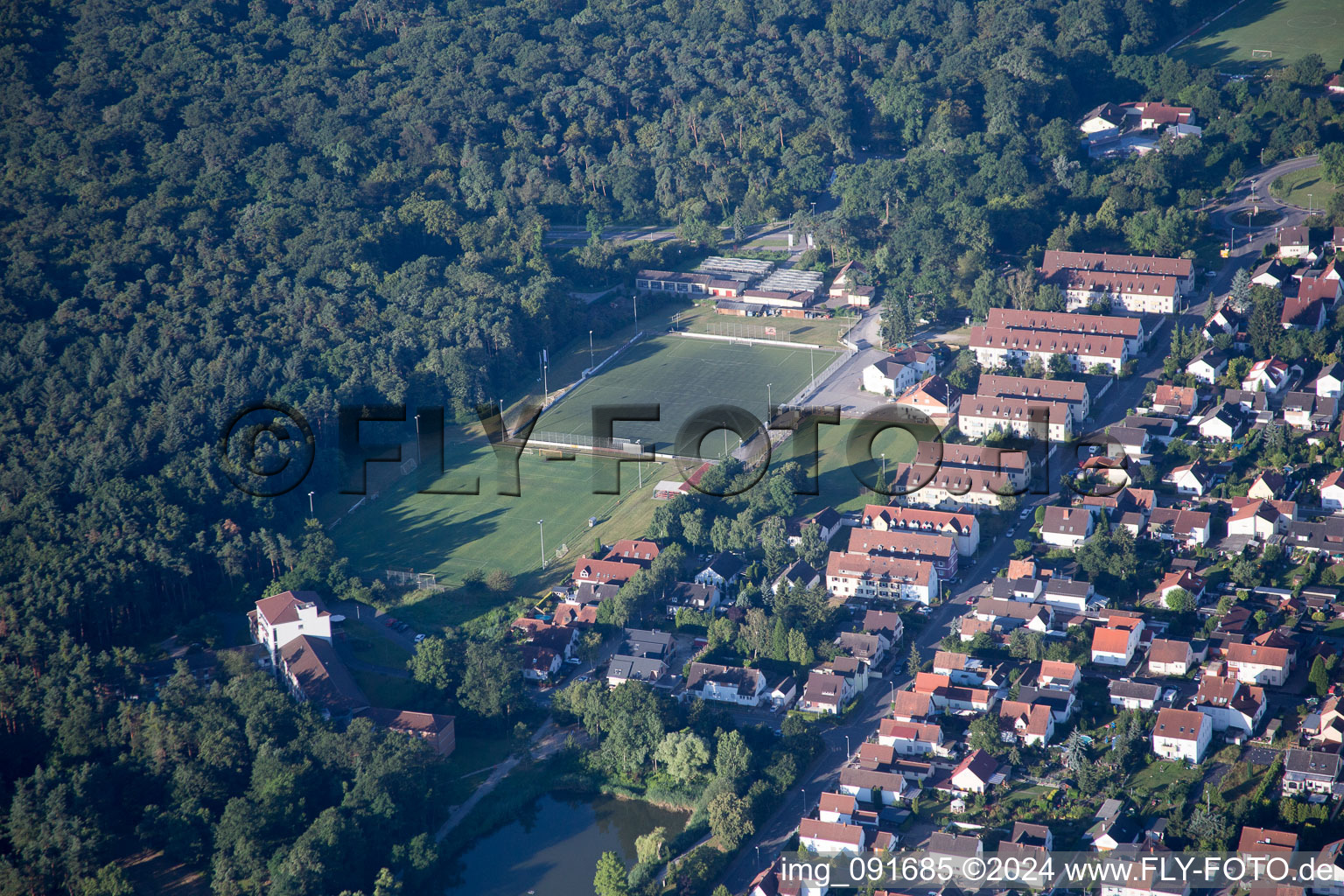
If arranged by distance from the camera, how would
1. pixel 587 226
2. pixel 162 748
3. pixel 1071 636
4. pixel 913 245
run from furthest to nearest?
pixel 587 226
pixel 913 245
pixel 1071 636
pixel 162 748

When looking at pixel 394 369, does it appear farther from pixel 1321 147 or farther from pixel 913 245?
pixel 1321 147

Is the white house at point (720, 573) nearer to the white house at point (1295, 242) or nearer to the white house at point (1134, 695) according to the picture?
the white house at point (1134, 695)

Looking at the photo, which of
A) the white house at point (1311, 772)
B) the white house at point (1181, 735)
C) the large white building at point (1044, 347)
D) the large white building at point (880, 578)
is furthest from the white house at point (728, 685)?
the large white building at point (1044, 347)

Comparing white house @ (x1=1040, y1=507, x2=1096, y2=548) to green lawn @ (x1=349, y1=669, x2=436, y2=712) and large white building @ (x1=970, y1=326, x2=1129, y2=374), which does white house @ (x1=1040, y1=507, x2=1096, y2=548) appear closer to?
large white building @ (x1=970, y1=326, x2=1129, y2=374)

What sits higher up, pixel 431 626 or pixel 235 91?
pixel 235 91

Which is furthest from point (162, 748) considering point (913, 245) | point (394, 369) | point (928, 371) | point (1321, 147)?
point (1321, 147)

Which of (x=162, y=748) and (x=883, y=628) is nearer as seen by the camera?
(x=162, y=748)

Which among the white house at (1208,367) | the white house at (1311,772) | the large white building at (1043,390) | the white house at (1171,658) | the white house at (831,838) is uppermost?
the white house at (1208,367)
